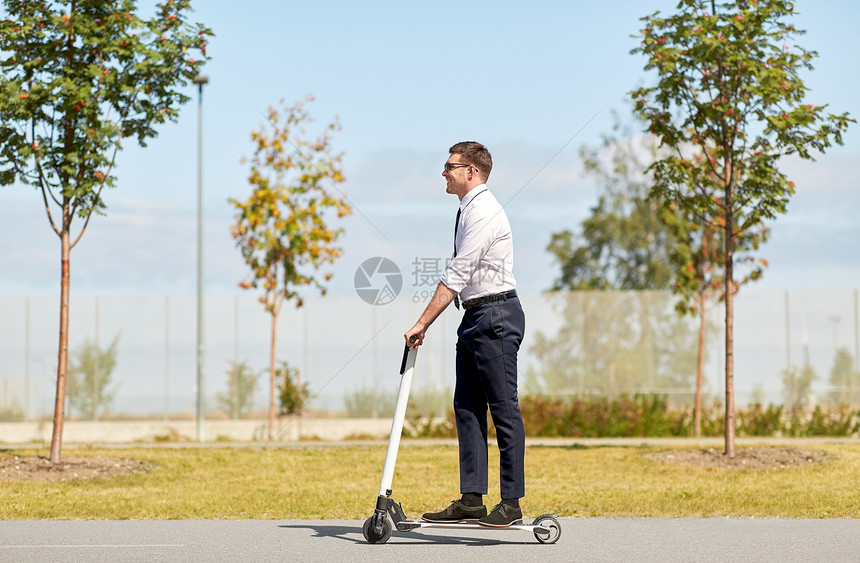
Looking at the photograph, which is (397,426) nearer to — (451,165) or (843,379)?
(451,165)

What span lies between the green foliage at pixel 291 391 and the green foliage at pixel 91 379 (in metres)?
3.43

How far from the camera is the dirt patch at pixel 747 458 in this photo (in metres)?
11.5

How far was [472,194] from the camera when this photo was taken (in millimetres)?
6270

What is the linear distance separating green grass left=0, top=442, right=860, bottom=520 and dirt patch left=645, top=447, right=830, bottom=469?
0.25m

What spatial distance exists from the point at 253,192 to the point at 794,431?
10.1 m

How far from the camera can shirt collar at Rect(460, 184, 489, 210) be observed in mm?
6250

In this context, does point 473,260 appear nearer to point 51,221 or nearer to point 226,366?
point 51,221

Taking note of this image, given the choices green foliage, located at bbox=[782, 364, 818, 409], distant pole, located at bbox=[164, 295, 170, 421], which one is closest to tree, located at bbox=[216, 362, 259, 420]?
distant pole, located at bbox=[164, 295, 170, 421]

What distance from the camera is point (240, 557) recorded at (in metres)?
5.74

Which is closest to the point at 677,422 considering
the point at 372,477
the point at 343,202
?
the point at 343,202

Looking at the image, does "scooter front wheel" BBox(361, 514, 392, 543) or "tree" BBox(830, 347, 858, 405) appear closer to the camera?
"scooter front wheel" BBox(361, 514, 392, 543)

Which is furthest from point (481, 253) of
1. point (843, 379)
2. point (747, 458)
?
point (843, 379)

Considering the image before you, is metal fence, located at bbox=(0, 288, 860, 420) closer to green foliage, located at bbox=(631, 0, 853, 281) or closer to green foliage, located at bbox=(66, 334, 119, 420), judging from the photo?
green foliage, located at bbox=(66, 334, 119, 420)

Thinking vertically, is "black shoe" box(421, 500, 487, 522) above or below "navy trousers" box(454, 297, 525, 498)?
below
